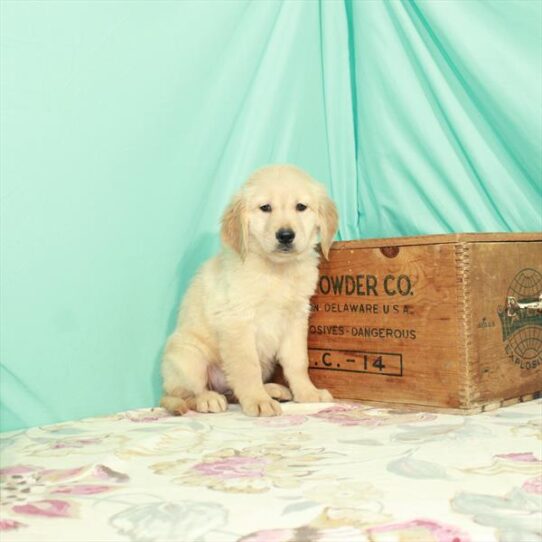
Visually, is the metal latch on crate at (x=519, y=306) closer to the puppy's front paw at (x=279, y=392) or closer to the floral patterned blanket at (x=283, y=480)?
the floral patterned blanket at (x=283, y=480)

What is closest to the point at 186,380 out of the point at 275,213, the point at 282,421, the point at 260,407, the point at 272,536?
the point at 260,407

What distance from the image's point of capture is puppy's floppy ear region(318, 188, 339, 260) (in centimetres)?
287

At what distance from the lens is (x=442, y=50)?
10.6ft

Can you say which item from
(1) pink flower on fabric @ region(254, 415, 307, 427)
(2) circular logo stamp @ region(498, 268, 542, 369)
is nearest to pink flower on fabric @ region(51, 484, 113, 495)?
(1) pink flower on fabric @ region(254, 415, 307, 427)

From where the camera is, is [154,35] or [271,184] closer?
[271,184]

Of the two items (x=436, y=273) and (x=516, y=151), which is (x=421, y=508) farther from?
(x=516, y=151)

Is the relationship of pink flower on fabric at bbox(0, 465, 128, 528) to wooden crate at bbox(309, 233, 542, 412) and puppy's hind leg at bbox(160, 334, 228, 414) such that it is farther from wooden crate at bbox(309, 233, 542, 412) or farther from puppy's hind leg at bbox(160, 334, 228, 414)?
wooden crate at bbox(309, 233, 542, 412)

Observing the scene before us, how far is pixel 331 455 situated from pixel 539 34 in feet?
6.38

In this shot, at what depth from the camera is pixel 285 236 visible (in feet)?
8.78

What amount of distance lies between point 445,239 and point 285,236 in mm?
558

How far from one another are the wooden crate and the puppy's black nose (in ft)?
1.02

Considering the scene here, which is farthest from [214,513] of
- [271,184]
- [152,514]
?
[271,184]

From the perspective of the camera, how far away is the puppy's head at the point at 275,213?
277 centimetres

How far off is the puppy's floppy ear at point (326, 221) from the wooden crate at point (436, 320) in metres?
0.08
